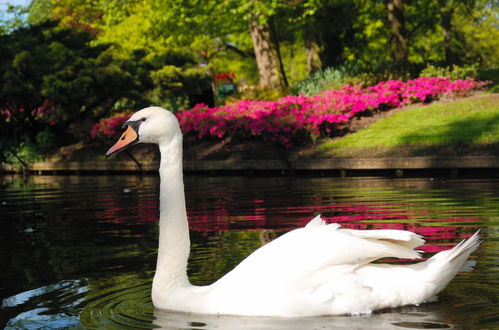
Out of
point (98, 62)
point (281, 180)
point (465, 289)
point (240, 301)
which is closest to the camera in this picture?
point (240, 301)

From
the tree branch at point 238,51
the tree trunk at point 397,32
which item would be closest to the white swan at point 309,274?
the tree trunk at point 397,32

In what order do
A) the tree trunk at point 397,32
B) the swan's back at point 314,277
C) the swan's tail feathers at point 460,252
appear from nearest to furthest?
the swan's back at point 314,277 → the swan's tail feathers at point 460,252 → the tree trunk at point 397,32

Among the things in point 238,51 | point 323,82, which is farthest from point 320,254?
point 238,51

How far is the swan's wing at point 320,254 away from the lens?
4754 mm

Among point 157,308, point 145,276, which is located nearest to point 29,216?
point 145,276

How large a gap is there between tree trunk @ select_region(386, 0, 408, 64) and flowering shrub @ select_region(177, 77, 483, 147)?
10.4 ft

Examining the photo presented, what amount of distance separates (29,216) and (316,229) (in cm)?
809

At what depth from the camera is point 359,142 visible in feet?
63.7

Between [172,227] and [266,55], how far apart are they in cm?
2373

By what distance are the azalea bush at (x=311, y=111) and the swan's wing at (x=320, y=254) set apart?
1545cm

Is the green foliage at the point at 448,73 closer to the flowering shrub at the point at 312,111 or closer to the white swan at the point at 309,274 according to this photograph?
the flowering shrub at the point at 312,111

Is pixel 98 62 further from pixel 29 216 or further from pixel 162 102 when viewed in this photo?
pixel 29 216

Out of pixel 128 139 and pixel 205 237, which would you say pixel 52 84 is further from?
pixel 128 139

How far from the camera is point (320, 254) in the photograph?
188 inches
